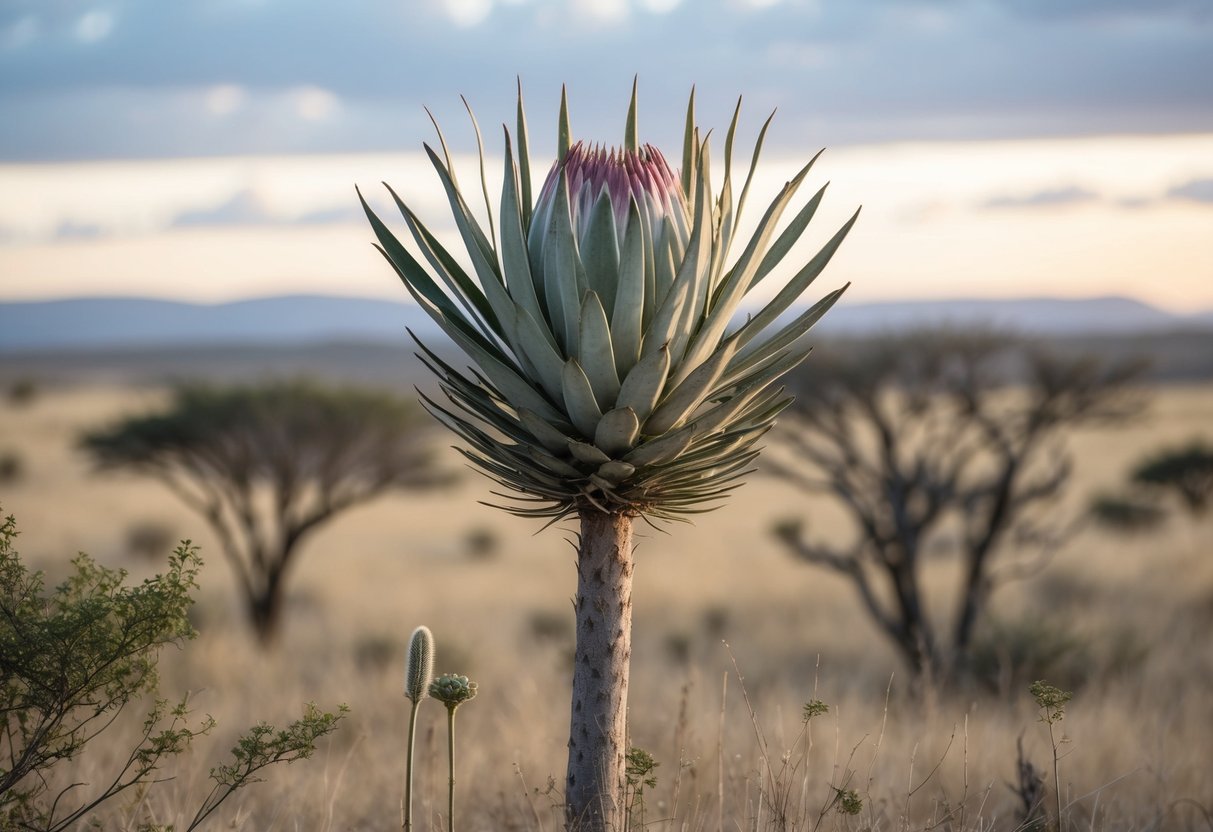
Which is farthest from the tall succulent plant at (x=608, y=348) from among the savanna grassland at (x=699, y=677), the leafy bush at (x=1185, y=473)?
the leafy bush at (x=1185, y=473)

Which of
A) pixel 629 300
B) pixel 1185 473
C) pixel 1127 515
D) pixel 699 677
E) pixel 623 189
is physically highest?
pixel 1185 473

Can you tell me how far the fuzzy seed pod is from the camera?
2838 mm

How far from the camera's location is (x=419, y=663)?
2846 millimetres

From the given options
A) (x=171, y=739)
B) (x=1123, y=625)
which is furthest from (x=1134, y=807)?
(x=1123, y=625)

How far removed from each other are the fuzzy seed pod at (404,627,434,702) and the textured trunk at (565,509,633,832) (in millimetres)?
381

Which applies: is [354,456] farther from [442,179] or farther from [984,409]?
[442,179]

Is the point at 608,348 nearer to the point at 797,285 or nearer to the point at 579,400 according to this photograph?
the point at 579,400

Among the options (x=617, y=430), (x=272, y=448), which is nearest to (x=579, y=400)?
(x=617, y=430)

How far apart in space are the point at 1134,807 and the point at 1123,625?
814cm

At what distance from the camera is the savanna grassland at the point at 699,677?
14.9 feet

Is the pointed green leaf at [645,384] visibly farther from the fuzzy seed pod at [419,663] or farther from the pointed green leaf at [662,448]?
the fuzzy seed pod at [419,663]

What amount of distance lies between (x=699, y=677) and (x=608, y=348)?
488cm

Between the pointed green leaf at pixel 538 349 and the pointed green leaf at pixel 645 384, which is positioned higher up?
the pointed green leaf at pixel 538 349

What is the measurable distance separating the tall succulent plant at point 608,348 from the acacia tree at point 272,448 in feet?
31.6
